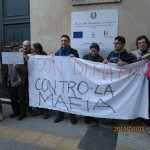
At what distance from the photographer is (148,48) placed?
4.96 meters

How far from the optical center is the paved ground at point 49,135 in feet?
14.0

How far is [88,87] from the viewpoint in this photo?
16.6ft

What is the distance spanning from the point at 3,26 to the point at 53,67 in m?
2.54

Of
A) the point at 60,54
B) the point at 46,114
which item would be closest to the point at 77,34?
the point at 60,54

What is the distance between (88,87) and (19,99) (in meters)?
1.63

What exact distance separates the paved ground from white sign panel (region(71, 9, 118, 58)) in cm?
177

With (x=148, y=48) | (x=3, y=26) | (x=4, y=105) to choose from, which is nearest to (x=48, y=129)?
(x=4, y=105)

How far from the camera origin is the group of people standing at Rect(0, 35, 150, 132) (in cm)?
489

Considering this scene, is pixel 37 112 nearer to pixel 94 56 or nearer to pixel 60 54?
pixel 60 54

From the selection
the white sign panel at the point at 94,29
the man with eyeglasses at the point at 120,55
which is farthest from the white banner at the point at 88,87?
the white sign panel at the point at 94,29

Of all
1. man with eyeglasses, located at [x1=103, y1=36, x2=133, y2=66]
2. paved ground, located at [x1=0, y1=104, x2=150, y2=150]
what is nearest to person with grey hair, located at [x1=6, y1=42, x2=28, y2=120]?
paved ground, located at [x1=0, y1=104, x2=150, y2=150]

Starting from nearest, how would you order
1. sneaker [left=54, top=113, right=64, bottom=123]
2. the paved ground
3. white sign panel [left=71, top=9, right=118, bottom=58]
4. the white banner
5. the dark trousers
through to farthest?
1. the paved ground
2. the white banner
3. sneaker [left=54, top=113, right=64, bottom=123]
4. the dark trousers
5. white sign panel [left=71, top=9, right=118, bottom=58]
